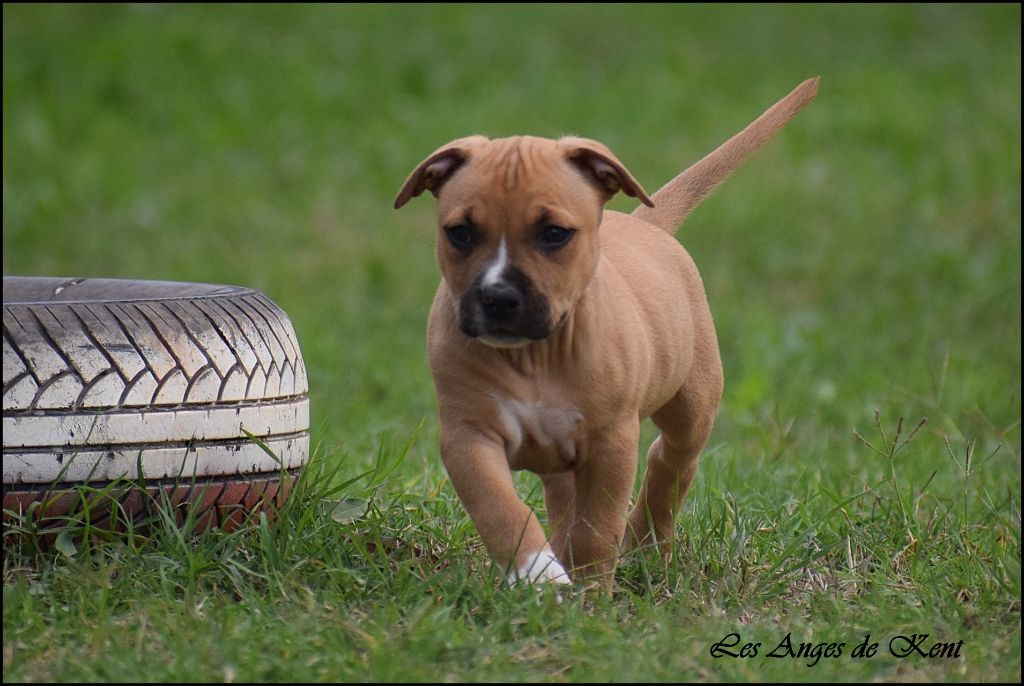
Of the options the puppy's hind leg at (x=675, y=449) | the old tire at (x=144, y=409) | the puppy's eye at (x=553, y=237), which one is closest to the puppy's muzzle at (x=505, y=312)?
the puppy's eye at (x=553, y=237)

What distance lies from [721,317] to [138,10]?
953cm

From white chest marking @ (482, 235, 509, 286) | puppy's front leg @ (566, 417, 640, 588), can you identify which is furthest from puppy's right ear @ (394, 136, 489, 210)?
puppy's front leg @ (566, 417, 640, 588)

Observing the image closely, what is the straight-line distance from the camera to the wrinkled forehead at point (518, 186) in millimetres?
3770

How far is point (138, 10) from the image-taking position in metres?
16.3

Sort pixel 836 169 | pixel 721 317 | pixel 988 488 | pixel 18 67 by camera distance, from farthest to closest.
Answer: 1. pixel 18 67
2. pixel 836 169
3. pixel 721 317
4. pixel 988 488

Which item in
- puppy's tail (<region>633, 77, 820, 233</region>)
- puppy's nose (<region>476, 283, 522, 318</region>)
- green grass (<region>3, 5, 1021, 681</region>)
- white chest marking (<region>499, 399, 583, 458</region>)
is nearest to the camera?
green grass (<region>3, 5, 1021, 681</region>)

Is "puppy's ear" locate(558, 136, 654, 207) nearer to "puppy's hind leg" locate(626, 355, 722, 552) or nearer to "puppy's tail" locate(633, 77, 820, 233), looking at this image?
"puppy's tail" locate(633, 77, 820, 233)

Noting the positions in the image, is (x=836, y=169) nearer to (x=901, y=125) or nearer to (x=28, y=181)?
(x=901, y=125)

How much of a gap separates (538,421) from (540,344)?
218 mm

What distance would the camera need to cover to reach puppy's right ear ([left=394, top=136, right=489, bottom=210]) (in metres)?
3.97

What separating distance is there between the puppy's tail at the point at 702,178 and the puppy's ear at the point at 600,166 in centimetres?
84

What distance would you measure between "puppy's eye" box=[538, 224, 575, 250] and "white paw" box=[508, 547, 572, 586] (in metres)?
0.82

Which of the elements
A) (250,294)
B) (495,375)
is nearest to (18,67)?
(250,294)

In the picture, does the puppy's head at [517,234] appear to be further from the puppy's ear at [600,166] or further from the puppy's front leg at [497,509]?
the puppy's front leg at [497,509]
